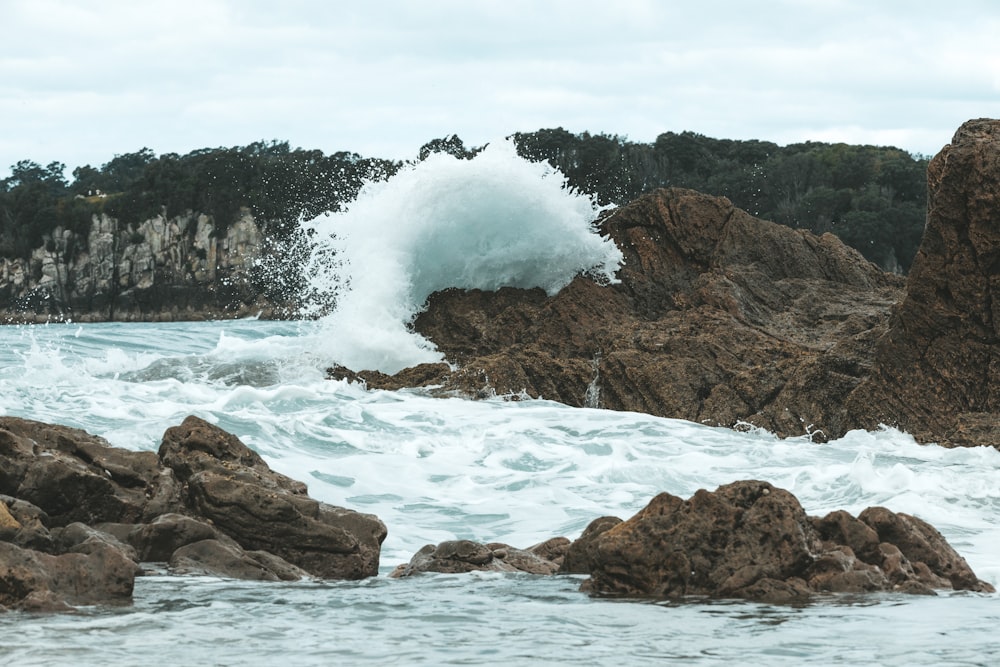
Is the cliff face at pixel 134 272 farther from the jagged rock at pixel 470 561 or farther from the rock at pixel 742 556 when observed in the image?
the rock at pixel 742 556

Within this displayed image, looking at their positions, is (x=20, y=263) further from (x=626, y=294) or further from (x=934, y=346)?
(x=934, y=346)

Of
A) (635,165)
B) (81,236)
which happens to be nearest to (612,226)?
(635,165)

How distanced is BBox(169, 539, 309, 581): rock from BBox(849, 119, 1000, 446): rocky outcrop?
616 centimetres

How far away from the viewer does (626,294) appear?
1535cm

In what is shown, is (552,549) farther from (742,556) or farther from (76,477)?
(76,477)

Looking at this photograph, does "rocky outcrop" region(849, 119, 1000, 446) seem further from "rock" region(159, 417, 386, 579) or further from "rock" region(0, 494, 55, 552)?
"rock" region(0, 494, 55, 552)

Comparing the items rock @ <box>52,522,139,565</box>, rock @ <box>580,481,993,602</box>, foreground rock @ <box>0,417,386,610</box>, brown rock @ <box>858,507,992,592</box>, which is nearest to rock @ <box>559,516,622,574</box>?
rock @ <box>580,481,993,602</box>

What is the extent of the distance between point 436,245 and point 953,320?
7935 mm

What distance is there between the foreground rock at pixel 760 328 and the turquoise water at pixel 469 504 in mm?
430

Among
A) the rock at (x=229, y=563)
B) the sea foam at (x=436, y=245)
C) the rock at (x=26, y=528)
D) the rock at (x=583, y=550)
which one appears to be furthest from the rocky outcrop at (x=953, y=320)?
the rock at (x=26, y=528)

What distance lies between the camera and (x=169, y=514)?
23.8 ft

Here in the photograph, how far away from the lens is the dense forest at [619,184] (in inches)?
2200

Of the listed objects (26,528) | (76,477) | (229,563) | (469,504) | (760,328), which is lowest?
(469,504)

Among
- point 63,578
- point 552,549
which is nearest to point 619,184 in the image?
point 552,549
